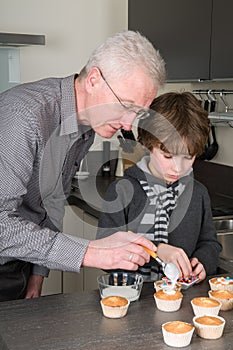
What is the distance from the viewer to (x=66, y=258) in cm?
133

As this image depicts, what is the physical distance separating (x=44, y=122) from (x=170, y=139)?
41 centimetres

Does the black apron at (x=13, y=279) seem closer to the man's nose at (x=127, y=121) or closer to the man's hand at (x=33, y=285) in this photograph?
the man's hand at (x=33, y=285)

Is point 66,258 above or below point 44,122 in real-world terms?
below

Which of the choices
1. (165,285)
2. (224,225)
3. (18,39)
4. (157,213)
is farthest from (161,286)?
(18,39)

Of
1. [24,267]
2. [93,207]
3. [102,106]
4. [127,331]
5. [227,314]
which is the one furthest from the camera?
[93,207]

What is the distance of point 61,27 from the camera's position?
3.04 m

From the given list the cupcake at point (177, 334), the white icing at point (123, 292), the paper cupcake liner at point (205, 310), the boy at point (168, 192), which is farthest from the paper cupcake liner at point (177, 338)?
the boy at point (168, 192)

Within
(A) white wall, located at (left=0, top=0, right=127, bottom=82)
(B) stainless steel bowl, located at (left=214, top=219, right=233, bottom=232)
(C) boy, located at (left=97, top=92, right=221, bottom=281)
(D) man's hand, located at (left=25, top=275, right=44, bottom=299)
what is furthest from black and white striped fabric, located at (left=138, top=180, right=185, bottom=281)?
(A) white wall, located at (left=0, top=0, right=127, bottom=82)

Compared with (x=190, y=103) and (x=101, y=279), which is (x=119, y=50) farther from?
(x=101, y=279)

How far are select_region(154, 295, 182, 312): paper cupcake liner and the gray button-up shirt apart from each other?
0.21 meters

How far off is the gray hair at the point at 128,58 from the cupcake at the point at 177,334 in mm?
577

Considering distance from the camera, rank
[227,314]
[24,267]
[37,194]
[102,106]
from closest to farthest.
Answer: [227,314] < [102,106] < [37,194] < [24,267]

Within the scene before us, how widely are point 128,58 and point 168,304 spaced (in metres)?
0.58

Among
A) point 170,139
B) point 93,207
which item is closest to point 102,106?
point 170,139
